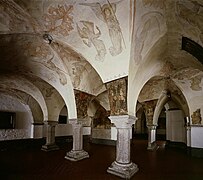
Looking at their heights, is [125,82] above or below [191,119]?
above

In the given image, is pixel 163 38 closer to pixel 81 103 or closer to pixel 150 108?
pixel 81 103

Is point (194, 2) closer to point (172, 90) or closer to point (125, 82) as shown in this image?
point (125, 82)

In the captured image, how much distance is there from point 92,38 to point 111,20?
3.29 ft

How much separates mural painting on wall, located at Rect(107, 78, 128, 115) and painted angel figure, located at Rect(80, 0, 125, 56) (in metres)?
0.97

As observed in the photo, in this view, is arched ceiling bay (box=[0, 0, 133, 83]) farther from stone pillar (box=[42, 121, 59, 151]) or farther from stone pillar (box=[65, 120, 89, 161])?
stone pillar (box=[42, 121, 59, 151])

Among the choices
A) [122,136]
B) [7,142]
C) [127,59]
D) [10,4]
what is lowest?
[7,142]

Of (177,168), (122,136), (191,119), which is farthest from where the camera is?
(191,119)

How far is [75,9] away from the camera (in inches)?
187

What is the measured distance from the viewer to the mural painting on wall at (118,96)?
217 inches

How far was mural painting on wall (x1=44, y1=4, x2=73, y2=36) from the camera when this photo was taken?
4.75 metres

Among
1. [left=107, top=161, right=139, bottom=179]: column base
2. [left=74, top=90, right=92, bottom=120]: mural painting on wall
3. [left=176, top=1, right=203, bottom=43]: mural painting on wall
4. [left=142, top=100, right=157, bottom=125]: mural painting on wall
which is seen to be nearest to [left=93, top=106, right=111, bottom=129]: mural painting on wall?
[left=142, top=100, right=157, bottom=125]: mural painting on wall

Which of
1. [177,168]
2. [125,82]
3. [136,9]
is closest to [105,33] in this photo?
[136,9]

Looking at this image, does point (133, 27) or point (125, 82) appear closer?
point (133, 27)

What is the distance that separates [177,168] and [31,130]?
1030cm
